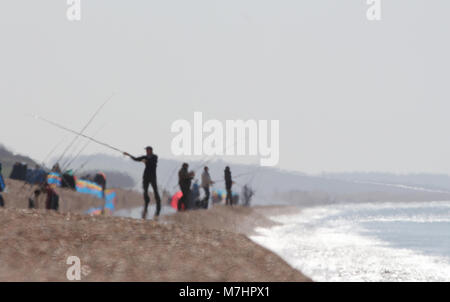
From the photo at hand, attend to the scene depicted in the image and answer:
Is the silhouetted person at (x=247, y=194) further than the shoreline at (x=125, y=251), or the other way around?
the silhouetted person at (x=247, y=194)

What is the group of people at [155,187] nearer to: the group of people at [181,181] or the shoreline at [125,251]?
the group of people at [181,181]

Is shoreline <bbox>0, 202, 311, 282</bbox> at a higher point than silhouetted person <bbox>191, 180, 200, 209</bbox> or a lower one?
lower

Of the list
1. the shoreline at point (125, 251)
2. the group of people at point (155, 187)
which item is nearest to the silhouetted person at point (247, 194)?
the group of people at point (155, 187)

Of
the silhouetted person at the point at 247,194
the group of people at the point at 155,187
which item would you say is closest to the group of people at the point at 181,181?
the group of people at the point at 155,187

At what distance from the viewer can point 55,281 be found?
40.0 feet

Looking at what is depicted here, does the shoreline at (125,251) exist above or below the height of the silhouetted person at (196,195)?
below

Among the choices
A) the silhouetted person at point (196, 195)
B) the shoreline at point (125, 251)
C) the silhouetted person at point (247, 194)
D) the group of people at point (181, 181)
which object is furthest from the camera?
the silhouetted person at point (247, 194)

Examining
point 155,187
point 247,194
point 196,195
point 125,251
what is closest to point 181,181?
point 155,187

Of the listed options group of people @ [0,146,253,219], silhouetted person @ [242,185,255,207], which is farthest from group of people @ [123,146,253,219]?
silhouetted person @ [242,185,255,207]

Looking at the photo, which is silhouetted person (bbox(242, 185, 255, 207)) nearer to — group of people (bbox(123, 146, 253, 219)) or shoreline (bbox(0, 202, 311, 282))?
group of people (bbox(123, 146, 253, 219))

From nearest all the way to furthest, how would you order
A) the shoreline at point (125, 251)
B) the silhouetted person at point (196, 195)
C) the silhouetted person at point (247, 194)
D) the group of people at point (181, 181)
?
the shoreline at point (125, 251)
the group of people at point (181, 181)
the silhouetted person at point (196, 195)
the silhouetted person at point (247, 194)

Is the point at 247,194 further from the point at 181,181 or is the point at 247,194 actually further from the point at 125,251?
the point at 125,251
